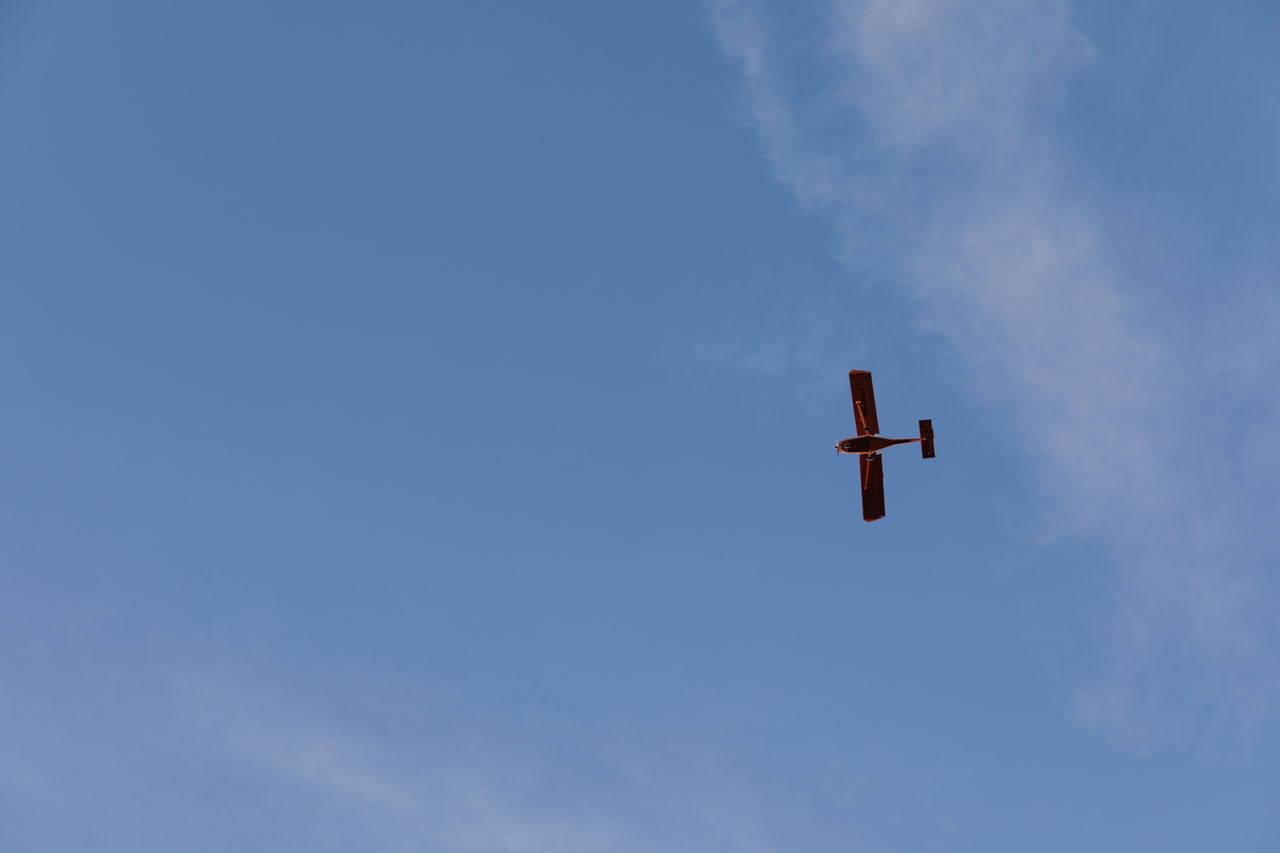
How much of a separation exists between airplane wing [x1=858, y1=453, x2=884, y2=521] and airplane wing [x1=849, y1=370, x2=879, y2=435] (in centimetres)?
291

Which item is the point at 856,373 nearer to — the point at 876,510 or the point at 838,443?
the point at 838,443

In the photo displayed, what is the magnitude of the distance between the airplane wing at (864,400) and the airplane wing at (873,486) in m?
2.91

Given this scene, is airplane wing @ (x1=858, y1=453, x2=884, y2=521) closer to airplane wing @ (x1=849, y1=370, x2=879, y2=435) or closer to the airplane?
the airplane

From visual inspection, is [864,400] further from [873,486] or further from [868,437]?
[873,486]

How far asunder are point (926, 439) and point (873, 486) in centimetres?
567

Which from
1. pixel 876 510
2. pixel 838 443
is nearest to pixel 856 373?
pixel 838 443

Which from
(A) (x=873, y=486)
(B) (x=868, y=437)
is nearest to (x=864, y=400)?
(B) (x=868, y=437)

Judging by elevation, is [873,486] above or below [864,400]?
below

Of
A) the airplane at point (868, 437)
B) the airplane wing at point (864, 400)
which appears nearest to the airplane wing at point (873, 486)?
the airplane at point (868, 437)

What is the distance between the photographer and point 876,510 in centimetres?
7406

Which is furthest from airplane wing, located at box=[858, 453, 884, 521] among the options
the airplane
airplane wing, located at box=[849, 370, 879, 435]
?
airplane wing, located at box=[849, 370, 879, 435]

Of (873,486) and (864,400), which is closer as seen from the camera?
(864,400)

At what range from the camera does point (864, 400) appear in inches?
2778

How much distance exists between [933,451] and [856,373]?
9.40m
